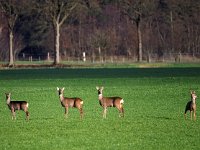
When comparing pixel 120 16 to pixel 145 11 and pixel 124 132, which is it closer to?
pixel 145 11

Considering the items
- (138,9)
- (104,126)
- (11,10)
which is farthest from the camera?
(138,9)

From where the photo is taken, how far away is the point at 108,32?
11275 centimetres

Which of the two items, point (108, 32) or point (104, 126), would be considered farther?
point (108, 32)

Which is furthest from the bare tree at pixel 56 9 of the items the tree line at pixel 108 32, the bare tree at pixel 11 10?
the tree line at pixel 108 32

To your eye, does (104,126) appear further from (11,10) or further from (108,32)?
(108,32)

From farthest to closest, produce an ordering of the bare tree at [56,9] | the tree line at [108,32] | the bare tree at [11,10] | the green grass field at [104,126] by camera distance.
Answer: the tree line at [108,32] → the bare tree at [11,10] → the bare tree at [56,9] → the green grass field at [104,126]

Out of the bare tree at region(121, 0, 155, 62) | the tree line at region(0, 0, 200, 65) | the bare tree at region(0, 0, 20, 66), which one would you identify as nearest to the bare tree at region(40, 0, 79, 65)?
the bare tree at region(0, 0, 20, 66)

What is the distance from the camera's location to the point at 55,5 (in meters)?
88.2

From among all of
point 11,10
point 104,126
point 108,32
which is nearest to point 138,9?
point 11,10

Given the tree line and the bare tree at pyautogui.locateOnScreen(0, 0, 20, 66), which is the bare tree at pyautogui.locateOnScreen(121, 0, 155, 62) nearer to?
the tree line

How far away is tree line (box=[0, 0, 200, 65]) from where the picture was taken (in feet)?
349

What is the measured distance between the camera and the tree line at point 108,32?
349 feet

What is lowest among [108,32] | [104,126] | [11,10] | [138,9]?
[104,126]

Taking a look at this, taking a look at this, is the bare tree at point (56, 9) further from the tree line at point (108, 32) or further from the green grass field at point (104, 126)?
the green grass field at point (104, 126)
